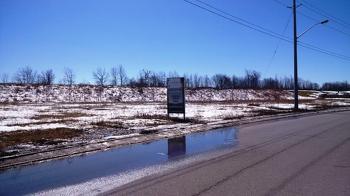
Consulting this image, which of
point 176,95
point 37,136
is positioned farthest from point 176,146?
point 176,95

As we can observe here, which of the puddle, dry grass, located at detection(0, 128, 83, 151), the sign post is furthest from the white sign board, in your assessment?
the puddle

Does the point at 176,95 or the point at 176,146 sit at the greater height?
the point at 176,95

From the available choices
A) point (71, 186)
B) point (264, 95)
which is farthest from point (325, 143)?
point (264, 95)

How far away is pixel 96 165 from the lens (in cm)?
939

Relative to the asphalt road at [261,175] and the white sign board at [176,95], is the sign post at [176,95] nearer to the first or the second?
the white sign board at [176,95]

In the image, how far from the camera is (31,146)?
12133 mm

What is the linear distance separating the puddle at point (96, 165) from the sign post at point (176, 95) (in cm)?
1021

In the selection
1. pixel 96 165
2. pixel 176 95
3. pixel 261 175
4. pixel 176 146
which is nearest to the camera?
pixel 261 175

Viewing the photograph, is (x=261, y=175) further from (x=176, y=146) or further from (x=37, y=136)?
(x=37, y=136)

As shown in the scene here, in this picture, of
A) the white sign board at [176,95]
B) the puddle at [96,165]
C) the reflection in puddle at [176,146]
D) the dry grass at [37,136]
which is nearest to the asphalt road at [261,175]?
the puddle at [96,165]

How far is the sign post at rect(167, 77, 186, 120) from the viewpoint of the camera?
79.5ft

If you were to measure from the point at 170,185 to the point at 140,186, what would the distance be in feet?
1.88

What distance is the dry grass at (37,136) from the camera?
Answer: 12867mm

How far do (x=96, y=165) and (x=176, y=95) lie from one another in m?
15.4
